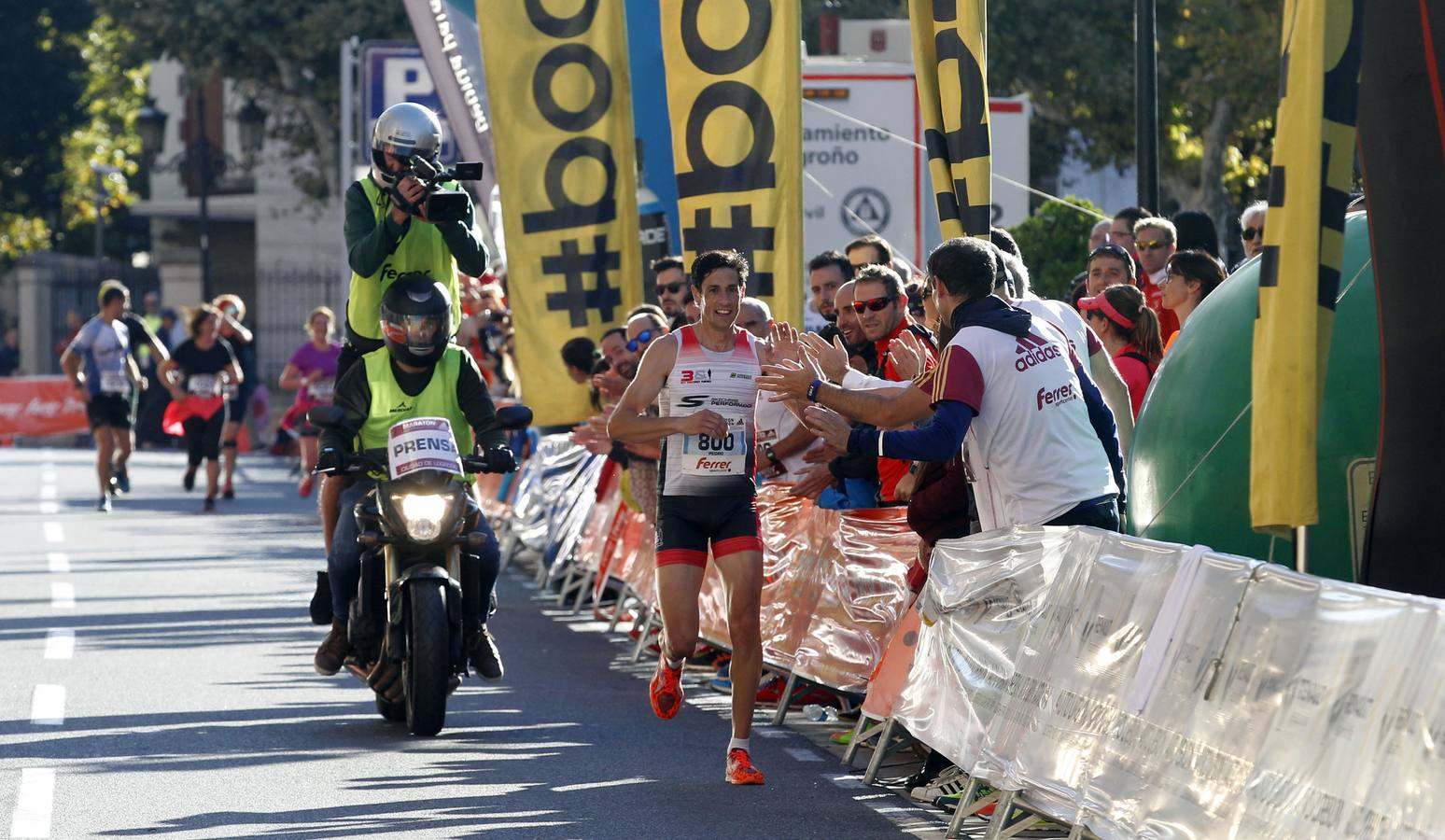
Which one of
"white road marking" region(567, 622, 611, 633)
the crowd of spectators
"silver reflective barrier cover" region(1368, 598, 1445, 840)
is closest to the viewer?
"silver reflective barrier cover" region(1368, 598, 1445, 840)

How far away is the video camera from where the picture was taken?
9938 mm

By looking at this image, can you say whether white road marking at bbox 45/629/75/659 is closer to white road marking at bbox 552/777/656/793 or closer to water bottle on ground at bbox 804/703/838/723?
water bottle on ground at bbox 804/703/838/723

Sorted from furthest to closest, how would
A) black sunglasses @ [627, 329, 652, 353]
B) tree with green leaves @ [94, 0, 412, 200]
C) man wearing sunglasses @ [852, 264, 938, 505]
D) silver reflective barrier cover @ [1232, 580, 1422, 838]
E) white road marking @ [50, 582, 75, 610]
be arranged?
Result: tree with green leaves @ [94, 0, 412, 200] → white road marking @ [50, 582, 75, 610] → black sunglasses @ [627, 329, 652, 353] → man wearing sunglasses @ [852, 264, 938, 505] → silver reflective barrier cover @ [1232, 580, 1422, 838]

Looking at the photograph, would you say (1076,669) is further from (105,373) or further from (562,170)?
(105,373)

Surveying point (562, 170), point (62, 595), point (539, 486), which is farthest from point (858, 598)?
point (539, 486)

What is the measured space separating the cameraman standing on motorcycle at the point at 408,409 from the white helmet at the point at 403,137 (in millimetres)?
491

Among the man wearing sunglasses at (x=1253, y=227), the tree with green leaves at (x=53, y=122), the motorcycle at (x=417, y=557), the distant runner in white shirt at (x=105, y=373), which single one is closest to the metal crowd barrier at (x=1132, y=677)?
the motorcycle at (x=417, y=557)

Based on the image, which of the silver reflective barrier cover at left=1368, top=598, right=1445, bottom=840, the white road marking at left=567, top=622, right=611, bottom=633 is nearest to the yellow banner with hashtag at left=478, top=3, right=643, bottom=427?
the white road marking at left=567, top=622, right=611, bottom=633

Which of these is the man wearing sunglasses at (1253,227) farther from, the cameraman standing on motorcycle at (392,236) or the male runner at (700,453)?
the cameraman standing on motorcycle at (392,236)

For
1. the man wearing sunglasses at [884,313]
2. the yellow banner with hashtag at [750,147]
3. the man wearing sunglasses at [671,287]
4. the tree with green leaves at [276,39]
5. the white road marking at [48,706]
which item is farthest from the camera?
the tree with green leaves at [276,39]

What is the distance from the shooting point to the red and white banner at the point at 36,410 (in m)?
39.2

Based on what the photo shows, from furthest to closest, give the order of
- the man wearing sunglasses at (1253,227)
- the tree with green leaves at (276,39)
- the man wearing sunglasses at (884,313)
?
the tree with green leaves at (276,39)
the man wearing sunglasses at (1253,227)
the man wearing sunglasses at (884,313)

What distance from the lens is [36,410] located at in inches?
1550

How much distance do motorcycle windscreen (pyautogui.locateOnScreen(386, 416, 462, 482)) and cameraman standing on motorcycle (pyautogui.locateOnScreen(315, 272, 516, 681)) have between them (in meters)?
0.24
